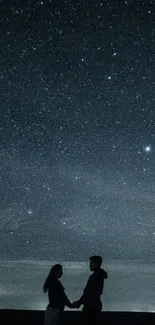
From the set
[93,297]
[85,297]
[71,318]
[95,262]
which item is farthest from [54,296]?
[71,318]

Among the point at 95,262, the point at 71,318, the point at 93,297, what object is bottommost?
the point at 71,318

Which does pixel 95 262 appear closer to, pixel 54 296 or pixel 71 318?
pixel 54 296

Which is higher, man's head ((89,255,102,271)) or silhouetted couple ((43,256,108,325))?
man's head ((89,255,102,271))

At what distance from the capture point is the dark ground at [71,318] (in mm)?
6348

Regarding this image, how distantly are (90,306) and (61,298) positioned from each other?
0.38 meters

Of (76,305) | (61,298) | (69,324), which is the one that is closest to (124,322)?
(69,324)

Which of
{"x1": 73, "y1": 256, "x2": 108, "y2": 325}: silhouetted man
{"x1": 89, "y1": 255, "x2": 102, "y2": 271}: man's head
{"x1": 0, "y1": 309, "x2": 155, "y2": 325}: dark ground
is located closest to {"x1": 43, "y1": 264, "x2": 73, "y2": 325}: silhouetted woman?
{"x1": 73, "y1": 256, "x2": 108, "y2": 325}: silhouetted man

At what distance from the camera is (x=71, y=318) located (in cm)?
644

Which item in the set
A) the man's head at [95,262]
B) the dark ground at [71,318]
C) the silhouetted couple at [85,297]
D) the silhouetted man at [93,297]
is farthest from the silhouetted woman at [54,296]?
the dark ground at [71,318]

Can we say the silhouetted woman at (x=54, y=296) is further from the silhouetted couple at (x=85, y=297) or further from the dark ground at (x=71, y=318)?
the dark ground at (x=71, y=318)

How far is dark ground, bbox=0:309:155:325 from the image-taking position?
6.35 meters

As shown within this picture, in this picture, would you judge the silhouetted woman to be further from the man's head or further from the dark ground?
the dark ground

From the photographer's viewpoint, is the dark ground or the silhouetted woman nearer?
the silhouetted woman

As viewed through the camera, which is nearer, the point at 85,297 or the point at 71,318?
the point at 85,297
